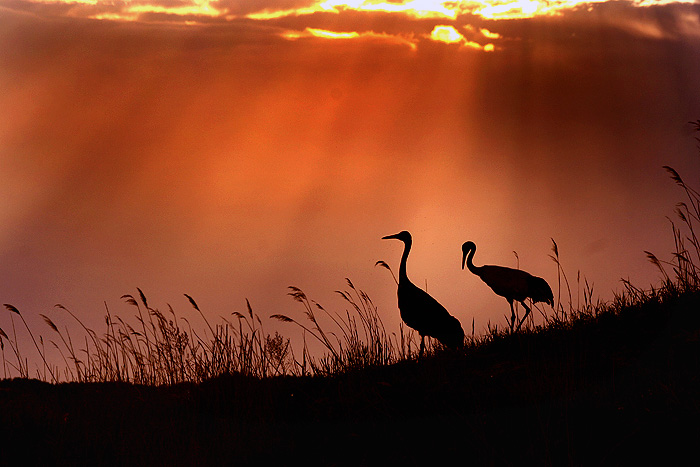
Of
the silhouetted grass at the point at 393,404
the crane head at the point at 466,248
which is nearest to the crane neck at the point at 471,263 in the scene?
the crane head at the point at 466,248

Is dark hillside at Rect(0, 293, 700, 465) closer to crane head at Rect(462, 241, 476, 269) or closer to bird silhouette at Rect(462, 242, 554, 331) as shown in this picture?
bird silhouette at Rect(462, 242, 554, 331)

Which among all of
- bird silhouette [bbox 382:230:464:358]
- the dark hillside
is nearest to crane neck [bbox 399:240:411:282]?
bird silhouette [bbox 382:230:464:358]

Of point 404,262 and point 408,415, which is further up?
point 404,262

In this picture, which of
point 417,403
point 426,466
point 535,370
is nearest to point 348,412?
point 417,403

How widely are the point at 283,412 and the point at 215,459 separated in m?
1.06

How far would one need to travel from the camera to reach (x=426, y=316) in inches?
397

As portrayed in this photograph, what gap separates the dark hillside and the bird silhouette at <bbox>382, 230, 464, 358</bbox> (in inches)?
87.3

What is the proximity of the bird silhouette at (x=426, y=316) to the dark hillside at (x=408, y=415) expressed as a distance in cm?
222

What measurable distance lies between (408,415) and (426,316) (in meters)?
4.24

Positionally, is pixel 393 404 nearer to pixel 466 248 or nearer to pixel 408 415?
pixel 408 415

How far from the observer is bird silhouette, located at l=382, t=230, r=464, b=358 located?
9783 mm

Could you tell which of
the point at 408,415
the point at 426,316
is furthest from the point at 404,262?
the point at 408,415

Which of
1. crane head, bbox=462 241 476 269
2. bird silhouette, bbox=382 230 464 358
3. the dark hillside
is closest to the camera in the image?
the dark hillside

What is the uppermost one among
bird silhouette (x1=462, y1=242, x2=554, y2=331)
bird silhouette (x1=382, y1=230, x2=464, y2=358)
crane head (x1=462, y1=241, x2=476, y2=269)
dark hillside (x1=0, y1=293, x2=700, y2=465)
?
crane head (x1=462, y1=241, x2=476, y2=269)
